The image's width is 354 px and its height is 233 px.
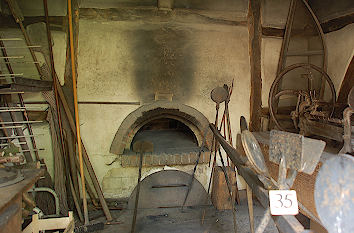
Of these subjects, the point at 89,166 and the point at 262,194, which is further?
the point at 89,166

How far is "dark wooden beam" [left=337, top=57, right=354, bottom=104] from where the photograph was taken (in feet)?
10.0

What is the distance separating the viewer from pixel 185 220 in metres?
2.95

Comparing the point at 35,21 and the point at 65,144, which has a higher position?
the point at 35,21

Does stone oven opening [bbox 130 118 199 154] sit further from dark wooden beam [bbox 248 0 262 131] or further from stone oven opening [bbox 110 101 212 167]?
dark wooden beam [bbox 248 0 262 131]

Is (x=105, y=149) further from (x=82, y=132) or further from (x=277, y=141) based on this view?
(x=277, y=141)

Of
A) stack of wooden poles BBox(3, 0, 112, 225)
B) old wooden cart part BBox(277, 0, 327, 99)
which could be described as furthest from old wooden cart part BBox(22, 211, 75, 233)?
old wooden cart part BBox(277, 0, 327, 99)

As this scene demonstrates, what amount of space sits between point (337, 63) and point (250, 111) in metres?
1.31

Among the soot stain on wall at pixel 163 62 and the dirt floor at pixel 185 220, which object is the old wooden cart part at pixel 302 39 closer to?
the soot stain on wall at pixel 163 62

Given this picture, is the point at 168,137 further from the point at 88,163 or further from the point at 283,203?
the point at 283,203

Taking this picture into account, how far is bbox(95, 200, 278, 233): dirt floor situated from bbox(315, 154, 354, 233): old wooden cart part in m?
2.10

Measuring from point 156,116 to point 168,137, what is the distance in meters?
0.86

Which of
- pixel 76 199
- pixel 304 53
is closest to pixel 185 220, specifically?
pixel 76 199

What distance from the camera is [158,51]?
3.19 m

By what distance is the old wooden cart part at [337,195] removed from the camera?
0.71 metres
